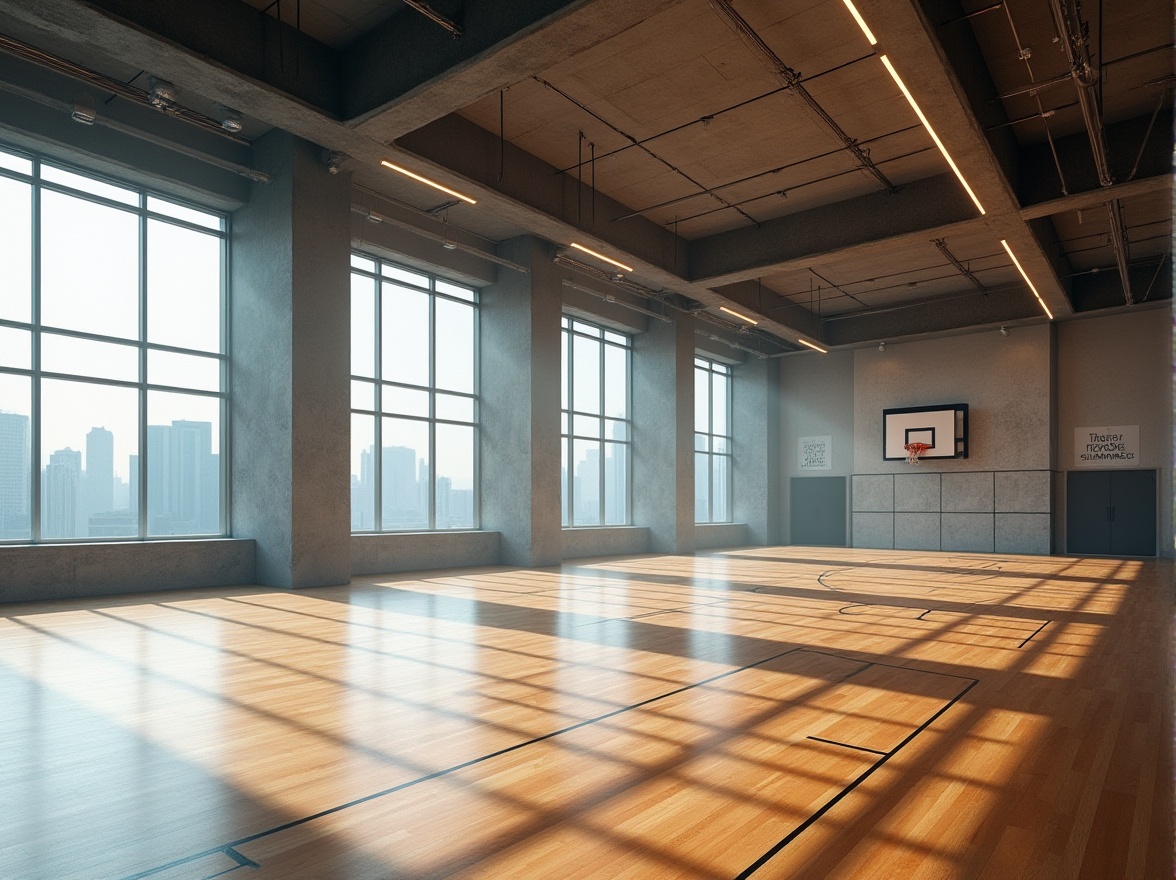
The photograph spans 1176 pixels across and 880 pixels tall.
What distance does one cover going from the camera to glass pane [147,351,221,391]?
1355 centimetres

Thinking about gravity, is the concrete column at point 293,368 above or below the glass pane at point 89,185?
below

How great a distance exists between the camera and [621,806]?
162 inches

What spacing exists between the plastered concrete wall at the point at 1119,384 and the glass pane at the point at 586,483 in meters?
13.7

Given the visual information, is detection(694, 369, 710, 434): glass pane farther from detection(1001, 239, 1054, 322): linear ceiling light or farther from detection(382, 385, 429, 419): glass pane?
detection(382, 385, 429, 419): glass pane

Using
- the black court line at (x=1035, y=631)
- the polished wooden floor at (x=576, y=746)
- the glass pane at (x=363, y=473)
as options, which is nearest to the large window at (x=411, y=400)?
the glass pane at (x=363, y=473)

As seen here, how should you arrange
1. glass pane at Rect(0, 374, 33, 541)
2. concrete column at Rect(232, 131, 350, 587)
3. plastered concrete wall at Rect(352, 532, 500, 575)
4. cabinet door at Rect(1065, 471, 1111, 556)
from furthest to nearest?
cabinet door at Rect(1065, 471, 1111, 556)
plastered concrete wall at Rect(352, 532, 500, 575)
concrete column at Rect(232, 131, 350, 587)
glass pane at Rect(0, 374, 33, 541)

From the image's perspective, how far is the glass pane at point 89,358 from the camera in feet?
40.3

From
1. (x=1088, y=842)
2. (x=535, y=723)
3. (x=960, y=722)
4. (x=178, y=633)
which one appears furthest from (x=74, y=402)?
(x=1088, y=842)

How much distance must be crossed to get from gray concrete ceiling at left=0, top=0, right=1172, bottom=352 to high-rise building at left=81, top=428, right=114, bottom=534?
5649 millimetres

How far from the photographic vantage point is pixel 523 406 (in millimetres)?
18266

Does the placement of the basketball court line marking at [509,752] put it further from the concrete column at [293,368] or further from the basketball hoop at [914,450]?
the basketball hoop at [914,450]

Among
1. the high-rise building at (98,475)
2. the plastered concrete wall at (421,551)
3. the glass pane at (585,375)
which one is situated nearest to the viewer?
the high-rise building at (98,475)

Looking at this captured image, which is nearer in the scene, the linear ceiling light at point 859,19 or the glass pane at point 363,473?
the linear ceiling light at point 859,19

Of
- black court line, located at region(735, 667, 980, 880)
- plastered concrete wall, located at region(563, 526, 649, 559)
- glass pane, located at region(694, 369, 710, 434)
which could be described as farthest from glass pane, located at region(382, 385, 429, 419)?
black court line, located at region(735, 667, 980, 880)
